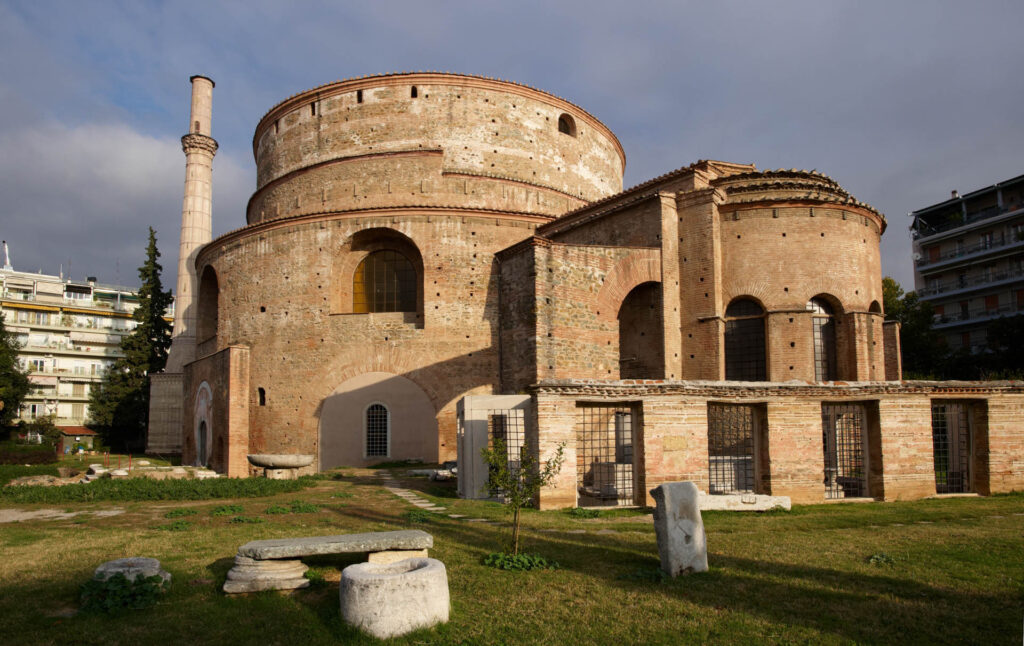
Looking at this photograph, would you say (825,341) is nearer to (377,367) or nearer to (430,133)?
(377,367)

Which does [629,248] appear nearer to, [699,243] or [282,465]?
[699,243]

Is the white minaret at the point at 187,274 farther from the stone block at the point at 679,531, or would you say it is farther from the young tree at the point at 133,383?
the stone block at the point at 679,531

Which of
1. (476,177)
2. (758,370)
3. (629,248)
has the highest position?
(476,177)

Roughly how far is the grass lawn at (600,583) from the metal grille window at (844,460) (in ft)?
6.95

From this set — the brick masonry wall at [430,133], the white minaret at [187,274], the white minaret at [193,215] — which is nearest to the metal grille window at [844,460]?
the brick masonry wall at [430,133]

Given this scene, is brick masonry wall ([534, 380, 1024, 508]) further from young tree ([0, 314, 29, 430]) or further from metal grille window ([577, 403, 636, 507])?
young tree ([0, 314, 29, 430])

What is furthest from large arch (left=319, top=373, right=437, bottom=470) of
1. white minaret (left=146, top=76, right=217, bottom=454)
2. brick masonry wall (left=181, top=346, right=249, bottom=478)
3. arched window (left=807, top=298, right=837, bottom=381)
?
arched window (left=807, top=298, right=837, bottom=381)

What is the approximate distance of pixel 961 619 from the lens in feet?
16.5

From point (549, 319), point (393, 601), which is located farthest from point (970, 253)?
point (393, 601)

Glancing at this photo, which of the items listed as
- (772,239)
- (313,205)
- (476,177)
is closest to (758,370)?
(772,239)

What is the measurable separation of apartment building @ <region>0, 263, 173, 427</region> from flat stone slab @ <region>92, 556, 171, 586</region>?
4932 centimetres

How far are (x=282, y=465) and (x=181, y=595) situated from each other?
456 inches

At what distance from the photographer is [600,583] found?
6121 mm

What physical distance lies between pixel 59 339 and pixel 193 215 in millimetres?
29283
